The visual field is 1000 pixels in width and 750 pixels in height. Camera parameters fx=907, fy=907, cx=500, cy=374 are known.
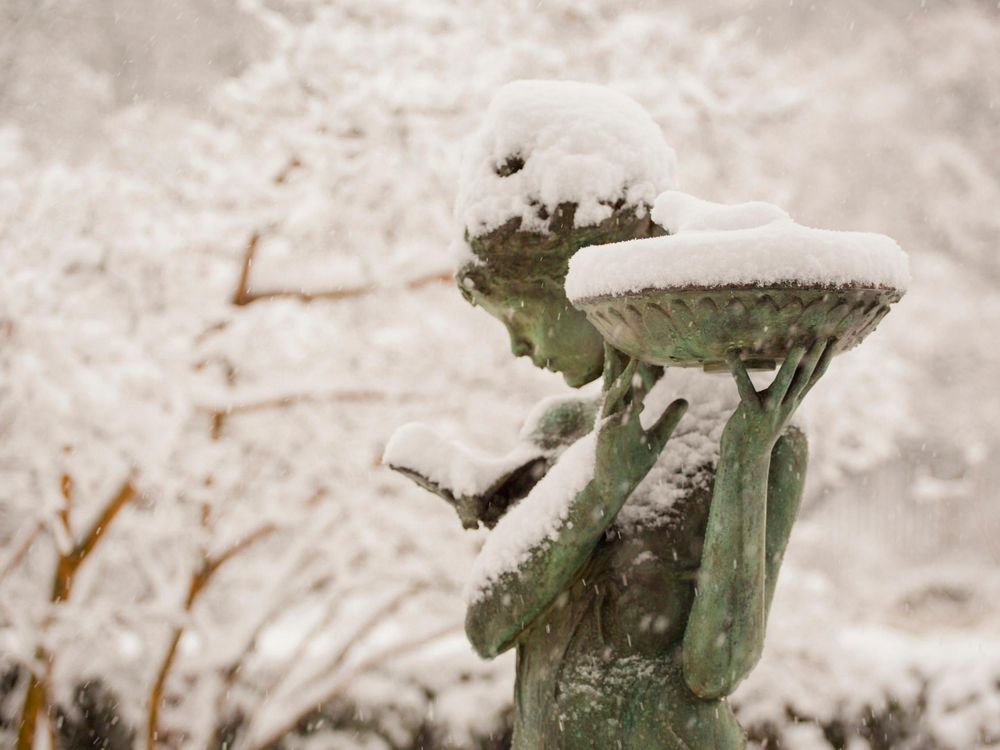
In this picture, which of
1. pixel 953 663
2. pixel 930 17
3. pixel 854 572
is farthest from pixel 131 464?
pixel 854 572

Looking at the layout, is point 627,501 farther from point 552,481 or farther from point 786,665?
point 786,665

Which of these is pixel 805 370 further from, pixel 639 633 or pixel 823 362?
pixel 639 633

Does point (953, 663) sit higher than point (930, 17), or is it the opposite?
point (930, 17)

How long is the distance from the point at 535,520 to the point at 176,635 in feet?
11.3

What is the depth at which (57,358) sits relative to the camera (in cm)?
389

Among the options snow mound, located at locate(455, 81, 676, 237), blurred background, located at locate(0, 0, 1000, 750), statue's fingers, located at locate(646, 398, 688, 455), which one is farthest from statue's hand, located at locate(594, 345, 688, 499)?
blurred background, located at locate(0, 0, 1000, 750)

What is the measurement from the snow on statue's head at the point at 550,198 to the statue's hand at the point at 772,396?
1.20 ft

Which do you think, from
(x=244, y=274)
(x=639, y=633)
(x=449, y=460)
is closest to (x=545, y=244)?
(x=449, y=460)

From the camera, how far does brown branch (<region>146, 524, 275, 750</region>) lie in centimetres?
425

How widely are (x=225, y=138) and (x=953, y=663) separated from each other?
4.91 m

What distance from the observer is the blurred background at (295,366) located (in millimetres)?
4109

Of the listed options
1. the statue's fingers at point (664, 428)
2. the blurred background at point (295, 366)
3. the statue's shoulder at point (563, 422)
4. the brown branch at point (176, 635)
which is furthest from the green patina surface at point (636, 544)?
the brown branch at point (176, 635)

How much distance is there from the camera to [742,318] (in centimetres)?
102

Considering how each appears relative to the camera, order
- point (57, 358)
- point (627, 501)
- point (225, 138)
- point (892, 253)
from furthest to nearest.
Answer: point (225, 138), point (57, 358), point (627, 501), point (892, 253)
